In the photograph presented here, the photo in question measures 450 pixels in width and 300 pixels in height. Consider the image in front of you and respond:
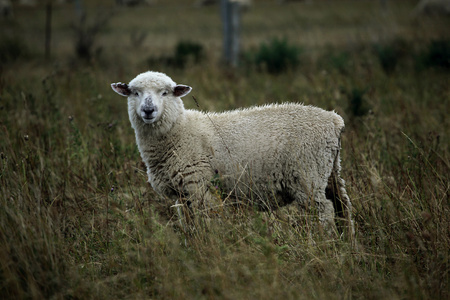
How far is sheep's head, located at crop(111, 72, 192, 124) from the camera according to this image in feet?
10.3

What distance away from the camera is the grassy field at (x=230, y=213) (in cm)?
231

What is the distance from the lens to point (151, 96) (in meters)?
3.20

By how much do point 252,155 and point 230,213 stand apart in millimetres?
496

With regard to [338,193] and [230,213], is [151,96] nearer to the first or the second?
[230,213]

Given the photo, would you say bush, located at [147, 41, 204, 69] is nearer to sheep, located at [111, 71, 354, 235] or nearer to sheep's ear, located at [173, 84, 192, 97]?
sheep's ear, located at [173, 84, 192, 97]

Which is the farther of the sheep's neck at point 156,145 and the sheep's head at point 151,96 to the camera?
the sheep's neck at point 156,145

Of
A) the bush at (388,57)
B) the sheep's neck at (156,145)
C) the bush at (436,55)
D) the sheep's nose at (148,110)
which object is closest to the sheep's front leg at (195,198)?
the sheep's neck at (156,145)

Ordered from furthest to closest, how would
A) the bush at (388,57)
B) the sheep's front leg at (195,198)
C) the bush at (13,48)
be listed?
the bush at (13,48) < the bush at (388,57) < the sheep's front leg at (195,198)

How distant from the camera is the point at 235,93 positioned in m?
6.96

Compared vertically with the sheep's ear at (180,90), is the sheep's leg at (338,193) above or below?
below

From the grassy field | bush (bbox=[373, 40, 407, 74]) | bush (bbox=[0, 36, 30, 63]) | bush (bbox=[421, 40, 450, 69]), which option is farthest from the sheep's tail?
bush (bbox=[0, 36, 30, 63])

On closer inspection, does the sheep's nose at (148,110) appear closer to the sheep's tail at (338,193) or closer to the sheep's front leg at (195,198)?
the sheep's front leg at (195,198)

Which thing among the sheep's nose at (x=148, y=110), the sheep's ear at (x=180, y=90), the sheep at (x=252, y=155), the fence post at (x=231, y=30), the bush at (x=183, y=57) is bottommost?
the sheep at (x=252, y=155)

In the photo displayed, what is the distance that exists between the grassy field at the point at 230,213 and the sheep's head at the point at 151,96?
0.60 metres
